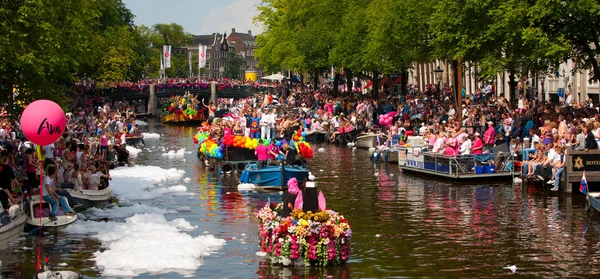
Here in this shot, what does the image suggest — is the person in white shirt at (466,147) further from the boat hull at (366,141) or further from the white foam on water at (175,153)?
the white foam on water at (175,153)

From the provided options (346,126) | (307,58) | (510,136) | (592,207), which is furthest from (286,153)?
(307,58)

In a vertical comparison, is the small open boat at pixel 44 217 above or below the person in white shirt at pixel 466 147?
below

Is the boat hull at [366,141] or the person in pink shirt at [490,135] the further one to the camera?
the boat hull at [366,141]

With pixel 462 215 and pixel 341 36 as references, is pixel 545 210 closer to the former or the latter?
pixel 462 215

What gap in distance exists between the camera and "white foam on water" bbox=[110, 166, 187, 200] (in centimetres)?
3344

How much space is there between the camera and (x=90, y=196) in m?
28.8

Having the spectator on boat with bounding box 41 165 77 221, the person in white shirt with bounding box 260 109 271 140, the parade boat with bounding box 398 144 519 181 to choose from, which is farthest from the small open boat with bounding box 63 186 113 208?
the person in white shirt with bounding box 260 109 271 140

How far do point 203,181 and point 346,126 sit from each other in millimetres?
21417

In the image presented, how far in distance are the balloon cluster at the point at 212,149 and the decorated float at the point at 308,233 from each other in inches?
808

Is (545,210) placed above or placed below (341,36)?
below

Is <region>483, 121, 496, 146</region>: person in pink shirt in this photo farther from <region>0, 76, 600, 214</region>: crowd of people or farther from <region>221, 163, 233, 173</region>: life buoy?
<region>221, 163, 233, 173</region>: life buoy

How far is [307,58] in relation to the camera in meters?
80.1

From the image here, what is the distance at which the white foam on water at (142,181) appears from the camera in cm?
3344

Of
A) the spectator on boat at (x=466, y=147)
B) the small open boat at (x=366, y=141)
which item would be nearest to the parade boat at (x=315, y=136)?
the small open boat at (x=366, y=141)
